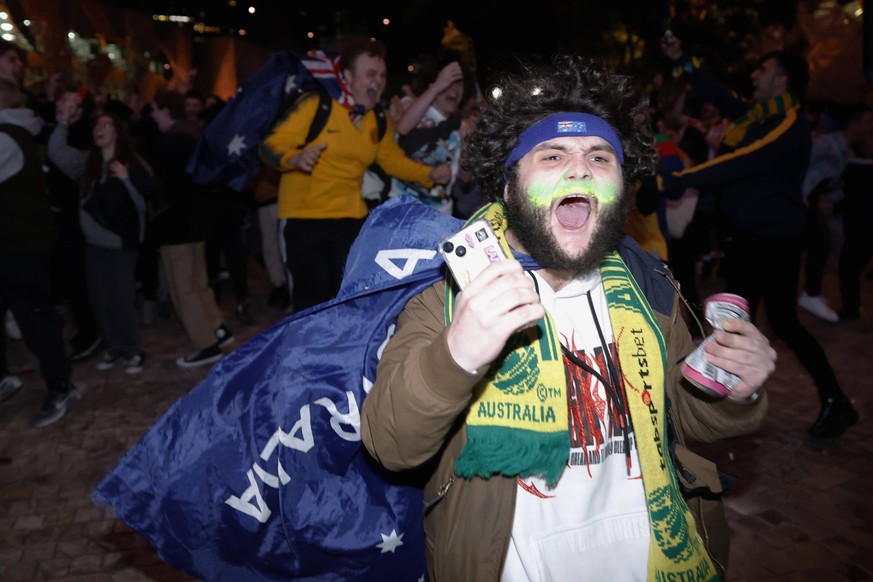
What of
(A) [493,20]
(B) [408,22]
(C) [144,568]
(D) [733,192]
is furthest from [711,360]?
(B) [408,22]

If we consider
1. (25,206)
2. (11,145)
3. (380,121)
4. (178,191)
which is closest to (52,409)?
(25,206)

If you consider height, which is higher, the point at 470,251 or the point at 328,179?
the point at 470,251

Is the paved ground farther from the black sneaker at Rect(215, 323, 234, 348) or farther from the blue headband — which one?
the blue headband

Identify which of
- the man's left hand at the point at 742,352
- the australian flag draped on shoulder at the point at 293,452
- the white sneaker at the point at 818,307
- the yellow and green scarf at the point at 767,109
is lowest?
the white sneaker at the point at 818,307

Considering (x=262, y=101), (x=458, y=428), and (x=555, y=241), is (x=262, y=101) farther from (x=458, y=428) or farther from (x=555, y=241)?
(x=458, y=428)

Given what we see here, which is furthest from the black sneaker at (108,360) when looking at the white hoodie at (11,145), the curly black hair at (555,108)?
the curly black hair at (555,108)

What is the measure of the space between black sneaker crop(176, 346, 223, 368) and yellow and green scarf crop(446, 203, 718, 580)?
4.69 metres

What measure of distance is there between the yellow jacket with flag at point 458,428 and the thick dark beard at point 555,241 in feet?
0.84

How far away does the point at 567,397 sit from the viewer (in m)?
1.79

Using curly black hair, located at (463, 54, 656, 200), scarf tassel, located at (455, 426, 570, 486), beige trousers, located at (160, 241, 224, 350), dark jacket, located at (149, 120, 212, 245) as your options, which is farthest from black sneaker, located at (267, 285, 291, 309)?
scarf tassel, located at (455, 426, 570, 486)

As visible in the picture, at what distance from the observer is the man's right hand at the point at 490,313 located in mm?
1353

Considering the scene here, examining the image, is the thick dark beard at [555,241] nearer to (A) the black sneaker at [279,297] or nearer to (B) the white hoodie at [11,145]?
(B) the white hoodie at [11,145]

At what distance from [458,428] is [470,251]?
0.52 meters

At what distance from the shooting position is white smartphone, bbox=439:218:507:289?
1.46m
